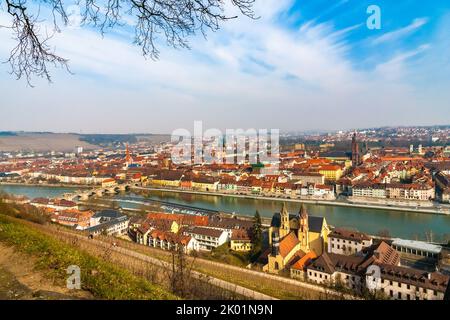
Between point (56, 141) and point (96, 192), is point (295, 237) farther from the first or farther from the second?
point (56, 141)

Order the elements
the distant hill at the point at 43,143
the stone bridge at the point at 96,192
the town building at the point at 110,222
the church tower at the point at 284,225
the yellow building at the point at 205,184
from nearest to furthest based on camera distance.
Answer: the church tower at the point at 284,225
the town building at the point at 110,222
the stone bridge at the point at 96,192
the yellow building at the point at 205,184
the distant hill at the point at 43,143

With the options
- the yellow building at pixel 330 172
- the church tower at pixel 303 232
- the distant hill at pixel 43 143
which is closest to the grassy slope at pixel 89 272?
the church tower at pixel 303 232

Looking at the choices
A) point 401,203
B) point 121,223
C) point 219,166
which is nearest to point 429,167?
point 401,203

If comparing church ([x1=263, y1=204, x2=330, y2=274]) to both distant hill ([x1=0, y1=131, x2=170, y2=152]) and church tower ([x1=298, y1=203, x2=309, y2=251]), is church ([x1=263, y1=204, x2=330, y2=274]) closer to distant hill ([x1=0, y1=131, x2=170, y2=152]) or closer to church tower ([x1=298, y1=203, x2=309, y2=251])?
church tower ([x1=298, y1=203, x2=309, y2=251])

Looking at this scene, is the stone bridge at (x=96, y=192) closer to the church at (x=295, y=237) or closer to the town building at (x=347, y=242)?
the church at (x=295, y=237)

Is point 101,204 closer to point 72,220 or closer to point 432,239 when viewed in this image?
point 72,220

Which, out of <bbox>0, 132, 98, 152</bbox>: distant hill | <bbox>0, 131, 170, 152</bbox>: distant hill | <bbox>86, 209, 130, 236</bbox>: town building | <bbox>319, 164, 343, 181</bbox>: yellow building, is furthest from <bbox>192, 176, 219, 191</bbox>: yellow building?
<bbox>0, 132, 98, 152</bbox>: distant hill
